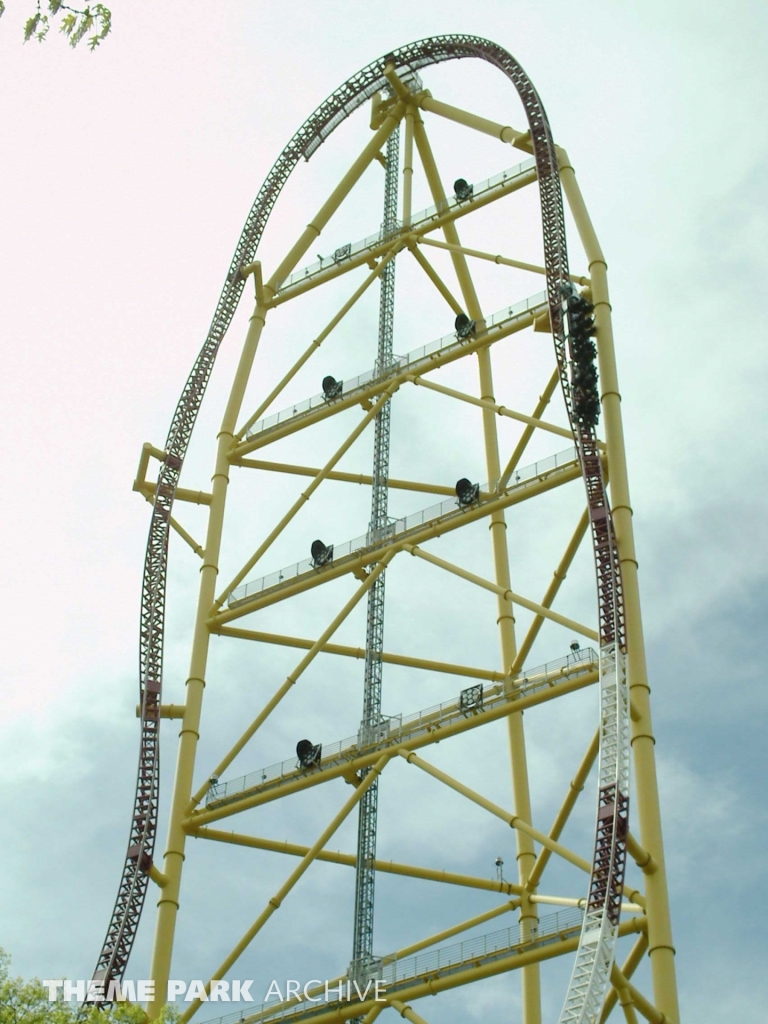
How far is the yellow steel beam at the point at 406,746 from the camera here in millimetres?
20281

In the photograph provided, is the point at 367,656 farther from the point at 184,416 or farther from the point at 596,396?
the point at 184,416

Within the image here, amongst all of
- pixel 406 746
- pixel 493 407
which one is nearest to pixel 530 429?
pixel 493 407

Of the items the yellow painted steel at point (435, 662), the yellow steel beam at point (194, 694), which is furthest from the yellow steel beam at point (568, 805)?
the yellow steel beam at point (194, 694)

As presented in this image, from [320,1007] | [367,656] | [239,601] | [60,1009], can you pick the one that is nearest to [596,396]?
[367,656]

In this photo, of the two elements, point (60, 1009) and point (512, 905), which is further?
point (512, 905)

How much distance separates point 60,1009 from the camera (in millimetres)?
16250

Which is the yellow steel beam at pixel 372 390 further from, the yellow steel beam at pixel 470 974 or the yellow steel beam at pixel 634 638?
the yellow steel beam at pixel 470 974

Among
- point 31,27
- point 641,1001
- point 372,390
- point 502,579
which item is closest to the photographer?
point 31,27

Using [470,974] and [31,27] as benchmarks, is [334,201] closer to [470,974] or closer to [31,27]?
[470,974]

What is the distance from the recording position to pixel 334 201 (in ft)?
94.3

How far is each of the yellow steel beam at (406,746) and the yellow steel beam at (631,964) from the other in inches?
129

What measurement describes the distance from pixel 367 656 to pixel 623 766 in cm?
562

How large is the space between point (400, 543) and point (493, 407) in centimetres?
275

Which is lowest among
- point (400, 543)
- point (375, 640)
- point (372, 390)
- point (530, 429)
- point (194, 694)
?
point (194, 694)
